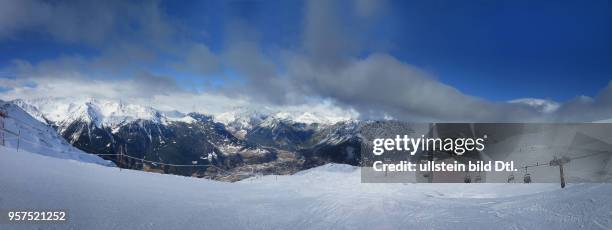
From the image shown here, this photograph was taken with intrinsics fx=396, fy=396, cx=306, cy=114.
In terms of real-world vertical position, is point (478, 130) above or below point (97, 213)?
above

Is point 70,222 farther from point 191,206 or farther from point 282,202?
point 282,202

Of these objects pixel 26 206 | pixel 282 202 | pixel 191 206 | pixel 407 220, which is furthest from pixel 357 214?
pixel 26 206

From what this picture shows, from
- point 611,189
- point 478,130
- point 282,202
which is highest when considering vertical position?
point 478,130

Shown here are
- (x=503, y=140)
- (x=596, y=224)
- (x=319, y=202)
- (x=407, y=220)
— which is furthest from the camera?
(x=503, y=140)

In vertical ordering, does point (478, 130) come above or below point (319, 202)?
above

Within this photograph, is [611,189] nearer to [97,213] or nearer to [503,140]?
[97,213]

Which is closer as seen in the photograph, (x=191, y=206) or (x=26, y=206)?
(x=26, y=206)

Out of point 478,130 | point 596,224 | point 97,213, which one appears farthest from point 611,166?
point 97,213

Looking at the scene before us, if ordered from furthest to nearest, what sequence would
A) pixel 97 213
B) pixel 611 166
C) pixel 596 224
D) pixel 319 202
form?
pixel 611 166 → pixel 319 202 → pixel 97 213 → pixel 596 224

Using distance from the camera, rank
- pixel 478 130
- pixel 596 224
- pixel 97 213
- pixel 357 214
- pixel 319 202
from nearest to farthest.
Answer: pixel 596 224
pixel 97 213
pixel 357 214
pixel 319 202
pixel 478 130
